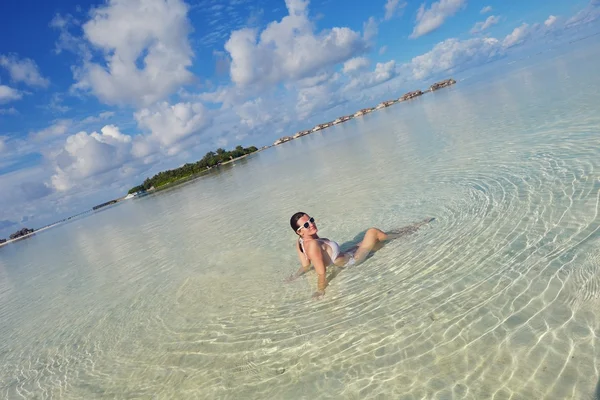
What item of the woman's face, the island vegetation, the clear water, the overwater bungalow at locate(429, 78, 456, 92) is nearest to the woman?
the woman's face

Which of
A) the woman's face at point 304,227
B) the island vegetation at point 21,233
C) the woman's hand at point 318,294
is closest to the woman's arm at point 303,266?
the woman's face at point 304,227

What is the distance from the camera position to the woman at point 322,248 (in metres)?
6.48

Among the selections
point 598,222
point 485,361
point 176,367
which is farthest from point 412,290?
point 176,367

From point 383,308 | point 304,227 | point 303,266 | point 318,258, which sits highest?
point 304,227

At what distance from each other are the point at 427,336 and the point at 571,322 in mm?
1503

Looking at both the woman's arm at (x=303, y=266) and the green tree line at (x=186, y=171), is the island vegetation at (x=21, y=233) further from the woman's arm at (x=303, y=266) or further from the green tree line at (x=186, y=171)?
the woman's arm at (x=303, y=266)

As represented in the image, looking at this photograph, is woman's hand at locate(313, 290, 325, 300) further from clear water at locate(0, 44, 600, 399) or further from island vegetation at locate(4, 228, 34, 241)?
island vegetation at locate(4, 228, 34, 241)

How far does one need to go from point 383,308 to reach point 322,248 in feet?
6.71

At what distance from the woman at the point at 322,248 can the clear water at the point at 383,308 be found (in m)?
0.25

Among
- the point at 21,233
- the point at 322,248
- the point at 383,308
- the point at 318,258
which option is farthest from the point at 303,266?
the point at 21,233

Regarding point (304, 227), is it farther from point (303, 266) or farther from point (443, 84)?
point (443, 84)

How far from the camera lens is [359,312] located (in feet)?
17.2

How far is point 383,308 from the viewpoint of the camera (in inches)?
203

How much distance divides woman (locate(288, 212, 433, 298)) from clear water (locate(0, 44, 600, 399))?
25 cm
